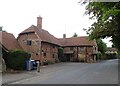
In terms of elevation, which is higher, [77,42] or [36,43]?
[77,42]

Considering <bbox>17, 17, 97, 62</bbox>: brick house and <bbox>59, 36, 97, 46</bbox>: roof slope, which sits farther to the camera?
<bbox>59, 36, 97, 46</bbox>: roof slope

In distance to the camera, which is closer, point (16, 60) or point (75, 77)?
point (75, 77)

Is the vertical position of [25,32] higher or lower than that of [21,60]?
higher

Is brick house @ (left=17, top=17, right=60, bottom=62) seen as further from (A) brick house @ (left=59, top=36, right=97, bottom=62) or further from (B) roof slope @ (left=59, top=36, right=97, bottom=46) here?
(B) roof slope @ (left=59, top=36, right=97, bottom=46)

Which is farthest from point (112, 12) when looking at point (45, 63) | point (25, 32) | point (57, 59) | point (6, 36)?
point (57, 59)

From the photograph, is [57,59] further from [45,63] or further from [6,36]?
[6,36]

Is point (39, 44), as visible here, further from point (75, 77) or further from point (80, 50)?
point (75, 77)

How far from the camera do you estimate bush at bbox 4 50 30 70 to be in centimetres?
3058

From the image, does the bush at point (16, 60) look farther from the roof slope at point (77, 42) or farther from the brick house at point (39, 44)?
the roof slope at point (77, 42)

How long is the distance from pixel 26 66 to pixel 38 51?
13.0 metres

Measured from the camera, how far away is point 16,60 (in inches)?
1203

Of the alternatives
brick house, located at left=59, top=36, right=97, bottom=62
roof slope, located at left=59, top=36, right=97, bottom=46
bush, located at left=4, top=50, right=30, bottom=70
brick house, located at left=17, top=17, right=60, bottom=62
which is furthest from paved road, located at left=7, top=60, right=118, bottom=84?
roof slope, located at left=59, top=36, right=97, bottom=46

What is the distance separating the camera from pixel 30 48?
4556 centimetres

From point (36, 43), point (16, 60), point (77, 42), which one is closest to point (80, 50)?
point (77, 42)
